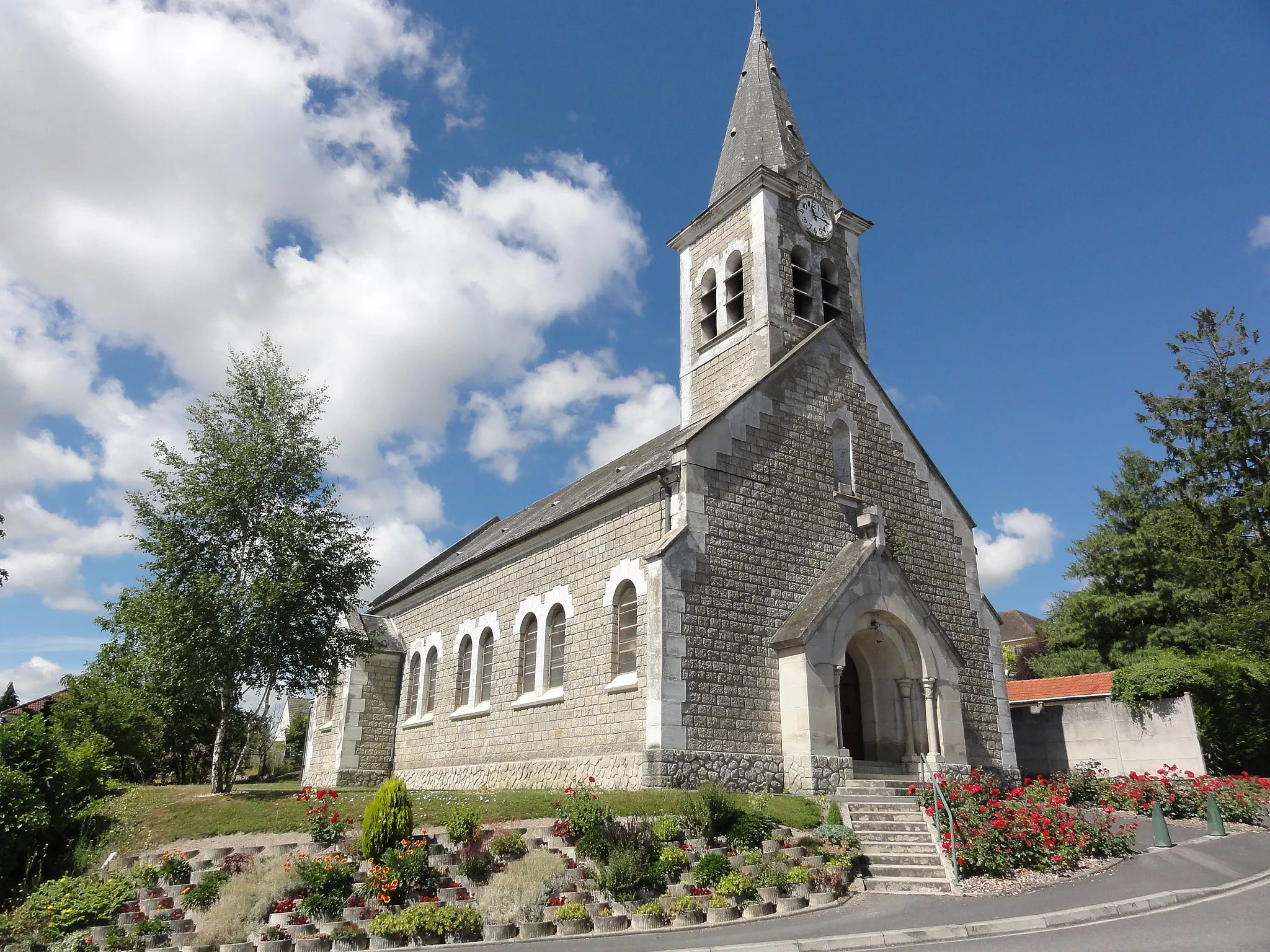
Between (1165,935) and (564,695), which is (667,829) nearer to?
(1165,935)

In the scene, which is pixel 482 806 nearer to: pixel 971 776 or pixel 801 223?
pixel 971 776

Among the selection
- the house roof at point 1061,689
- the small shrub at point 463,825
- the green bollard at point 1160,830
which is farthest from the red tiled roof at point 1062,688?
the small shrub at point 463,825

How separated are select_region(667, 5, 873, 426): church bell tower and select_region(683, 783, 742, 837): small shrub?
10.5 metres

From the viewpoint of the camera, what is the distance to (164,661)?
19.4 m

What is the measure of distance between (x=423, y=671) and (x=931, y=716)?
1575cm

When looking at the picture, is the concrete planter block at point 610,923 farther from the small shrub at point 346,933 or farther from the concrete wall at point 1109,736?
the concrete wall at point 1109,736

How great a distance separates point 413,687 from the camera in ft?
90.4

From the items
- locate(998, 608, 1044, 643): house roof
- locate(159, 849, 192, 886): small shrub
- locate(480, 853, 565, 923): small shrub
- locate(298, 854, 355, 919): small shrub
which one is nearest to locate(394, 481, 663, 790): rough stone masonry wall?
locate(480, 853, 565, 923): small shrub

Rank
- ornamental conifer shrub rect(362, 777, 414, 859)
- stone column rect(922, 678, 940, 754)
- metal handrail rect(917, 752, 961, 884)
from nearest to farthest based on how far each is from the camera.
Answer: ornamental conifer shrub rect(362, 777, 414, 859) → metal handrail rect(917, 752, 961, 884) → stone column rect(922, 678, 940, 754)

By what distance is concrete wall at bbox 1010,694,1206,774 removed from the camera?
2084 cm

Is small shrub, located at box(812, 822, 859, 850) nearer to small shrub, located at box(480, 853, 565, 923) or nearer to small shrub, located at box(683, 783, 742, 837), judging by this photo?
small shrub, located at box(683, 783, 742, 837)

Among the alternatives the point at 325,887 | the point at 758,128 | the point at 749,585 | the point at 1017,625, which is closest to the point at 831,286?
the point at 758,128

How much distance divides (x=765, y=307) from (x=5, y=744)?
1864cm

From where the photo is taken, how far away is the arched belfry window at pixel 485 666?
23094 mm
